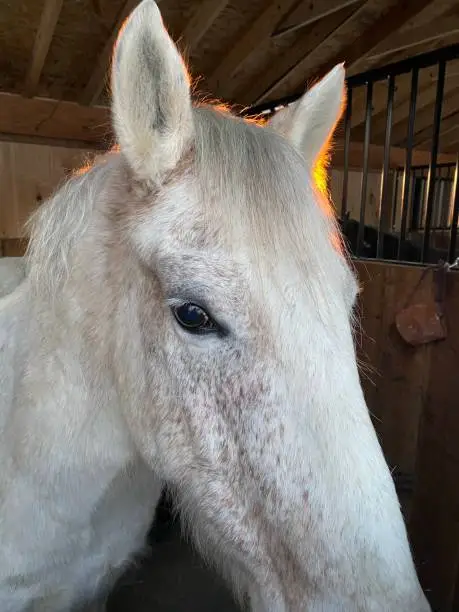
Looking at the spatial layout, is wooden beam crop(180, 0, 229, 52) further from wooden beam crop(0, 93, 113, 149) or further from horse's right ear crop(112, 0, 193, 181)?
horse's right ear crop(112, 0, 193, 181)

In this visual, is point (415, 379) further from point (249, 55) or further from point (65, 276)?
point (249, 55)

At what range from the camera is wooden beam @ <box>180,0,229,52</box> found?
3.34 m

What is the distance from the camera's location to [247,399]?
28.9 inches

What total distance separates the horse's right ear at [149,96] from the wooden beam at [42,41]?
2.97m

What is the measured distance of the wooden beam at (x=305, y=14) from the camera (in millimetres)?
3609

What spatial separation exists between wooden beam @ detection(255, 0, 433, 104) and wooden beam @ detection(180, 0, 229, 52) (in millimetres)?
1137

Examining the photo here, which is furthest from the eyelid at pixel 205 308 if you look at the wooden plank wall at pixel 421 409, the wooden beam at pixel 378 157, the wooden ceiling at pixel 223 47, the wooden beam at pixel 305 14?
the wooden beam at pixel 378 157

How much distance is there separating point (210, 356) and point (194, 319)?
7 centimetres

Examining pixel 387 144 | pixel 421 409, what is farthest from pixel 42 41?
pixel 421 409

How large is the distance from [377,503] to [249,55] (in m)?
4.47

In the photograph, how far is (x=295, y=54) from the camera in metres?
4.39

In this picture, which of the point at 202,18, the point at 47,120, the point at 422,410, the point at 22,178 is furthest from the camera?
the point at 22,178

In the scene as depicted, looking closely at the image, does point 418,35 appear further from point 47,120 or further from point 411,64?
point 47,120

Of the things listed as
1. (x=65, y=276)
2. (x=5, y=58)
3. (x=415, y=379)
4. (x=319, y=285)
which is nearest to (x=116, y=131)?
(x=65, y=276)
